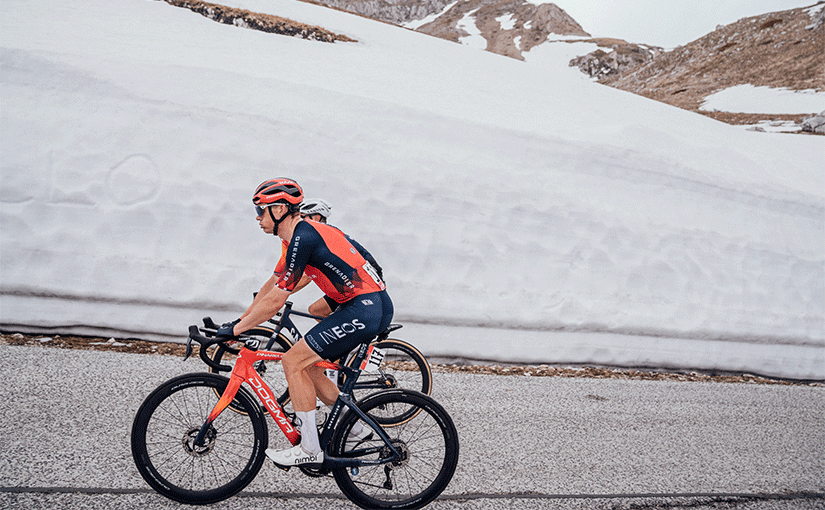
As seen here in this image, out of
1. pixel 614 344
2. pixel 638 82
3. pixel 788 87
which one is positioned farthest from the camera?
pixel 638 82

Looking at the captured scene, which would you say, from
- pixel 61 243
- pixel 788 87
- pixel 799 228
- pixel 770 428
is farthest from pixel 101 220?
pixel 788 87

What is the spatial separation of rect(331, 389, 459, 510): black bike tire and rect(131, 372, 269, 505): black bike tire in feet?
1.62

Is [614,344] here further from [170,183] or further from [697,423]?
[170,183]

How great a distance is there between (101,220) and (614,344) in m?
7.51

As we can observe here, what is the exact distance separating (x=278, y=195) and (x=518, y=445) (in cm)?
287

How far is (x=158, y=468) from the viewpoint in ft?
9.06

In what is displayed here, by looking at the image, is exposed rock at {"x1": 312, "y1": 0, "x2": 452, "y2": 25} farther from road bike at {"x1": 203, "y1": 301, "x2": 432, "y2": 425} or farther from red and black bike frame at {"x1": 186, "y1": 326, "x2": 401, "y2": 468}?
red and black bike frame at {"x1": 186, "y1": 326, "x2": 401, "y2": 468}

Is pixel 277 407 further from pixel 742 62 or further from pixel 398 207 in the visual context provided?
pixel 742 62

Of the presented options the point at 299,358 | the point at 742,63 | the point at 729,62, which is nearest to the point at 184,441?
the point at 299,358

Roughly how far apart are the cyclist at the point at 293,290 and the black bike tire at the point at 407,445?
13cm

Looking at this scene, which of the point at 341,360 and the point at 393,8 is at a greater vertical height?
the point at 393,8

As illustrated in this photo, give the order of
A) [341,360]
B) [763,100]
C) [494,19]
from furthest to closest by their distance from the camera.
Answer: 1. [494,19]
2. [763,100]
3. [341,360]

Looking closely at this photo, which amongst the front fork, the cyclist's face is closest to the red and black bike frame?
the front fork

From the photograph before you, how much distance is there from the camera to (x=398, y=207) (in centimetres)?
690
